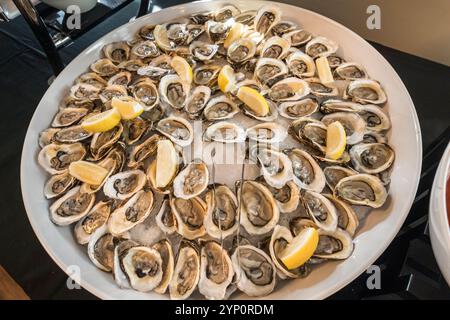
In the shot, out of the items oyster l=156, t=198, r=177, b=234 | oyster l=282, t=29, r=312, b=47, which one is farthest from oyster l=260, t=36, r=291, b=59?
oyster l=156, t=198, r=177, b=234

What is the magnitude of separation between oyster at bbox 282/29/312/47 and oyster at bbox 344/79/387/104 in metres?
0.24

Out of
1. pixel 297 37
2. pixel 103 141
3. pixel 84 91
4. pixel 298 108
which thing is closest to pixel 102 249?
pixel 103 141

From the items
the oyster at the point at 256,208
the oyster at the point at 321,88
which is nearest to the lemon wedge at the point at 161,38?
the oyster at the point at 321,88

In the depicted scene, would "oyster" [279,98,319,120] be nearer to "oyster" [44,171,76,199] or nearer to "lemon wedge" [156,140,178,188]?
"lemon wedge" [156,140,178,188]

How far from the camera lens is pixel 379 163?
2.93 ft

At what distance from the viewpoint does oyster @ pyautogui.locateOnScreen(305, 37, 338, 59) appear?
3.63 ft

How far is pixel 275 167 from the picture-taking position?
2.90ft

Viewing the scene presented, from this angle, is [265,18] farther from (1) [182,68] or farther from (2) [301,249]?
(2) [301,249]

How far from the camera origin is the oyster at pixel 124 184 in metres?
0.89

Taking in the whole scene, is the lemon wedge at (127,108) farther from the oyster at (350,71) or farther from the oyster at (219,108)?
the oyster at (350,71)

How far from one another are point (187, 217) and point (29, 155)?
1.56ft

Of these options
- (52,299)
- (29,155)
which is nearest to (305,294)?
(52,299)

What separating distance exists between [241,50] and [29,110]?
87 cm

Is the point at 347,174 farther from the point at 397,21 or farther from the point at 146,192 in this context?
the point at 397,21
